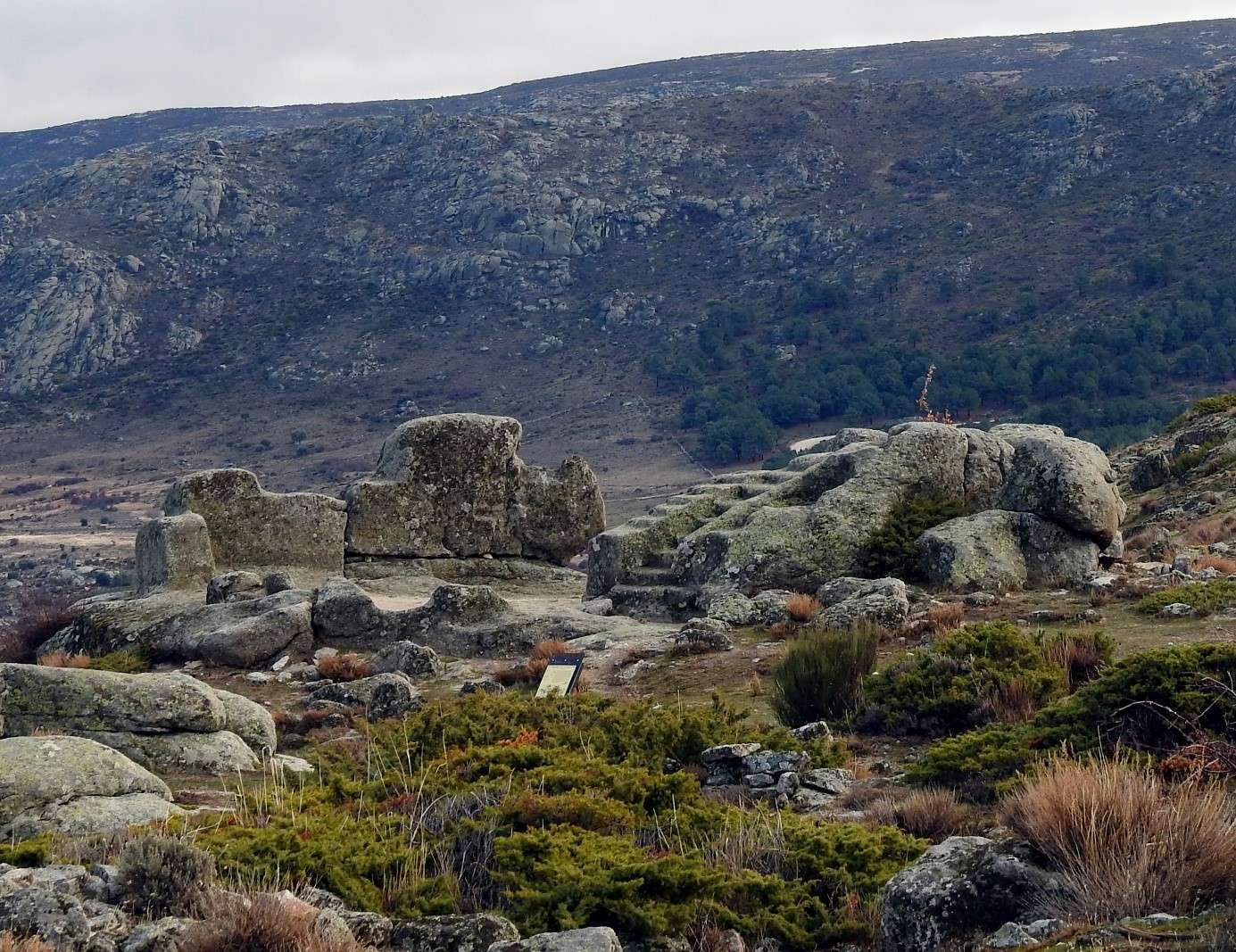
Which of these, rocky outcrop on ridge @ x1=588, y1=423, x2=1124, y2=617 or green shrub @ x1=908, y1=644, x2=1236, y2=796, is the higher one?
green shrub @ x1=908, y1=644, x2=1236, y2=796

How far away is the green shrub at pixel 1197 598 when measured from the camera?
12945 mm

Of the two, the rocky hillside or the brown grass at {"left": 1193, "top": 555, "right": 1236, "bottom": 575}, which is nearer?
the brown grass at {"left": 1193, "top": 555, "right": 1236, "bottom": 575}

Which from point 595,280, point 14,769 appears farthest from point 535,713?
point 595,280

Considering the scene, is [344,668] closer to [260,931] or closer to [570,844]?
[570,844]

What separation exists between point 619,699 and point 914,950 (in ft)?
22.1

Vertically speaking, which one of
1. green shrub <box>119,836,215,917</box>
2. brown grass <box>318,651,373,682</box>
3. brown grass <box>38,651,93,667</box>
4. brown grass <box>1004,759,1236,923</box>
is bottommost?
brown grass <box>318,651,373,682</box>

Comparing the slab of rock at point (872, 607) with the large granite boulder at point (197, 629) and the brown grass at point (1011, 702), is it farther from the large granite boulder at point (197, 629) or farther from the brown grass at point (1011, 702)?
the large granite boulder at point (197, 629)

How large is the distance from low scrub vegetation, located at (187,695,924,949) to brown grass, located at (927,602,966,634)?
175 inches

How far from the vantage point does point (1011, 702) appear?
10023mm

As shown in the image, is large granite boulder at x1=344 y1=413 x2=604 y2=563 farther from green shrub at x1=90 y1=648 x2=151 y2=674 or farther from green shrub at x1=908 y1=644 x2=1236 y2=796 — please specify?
green shrub at x1=908 y1=644 x2=1236 y2=796

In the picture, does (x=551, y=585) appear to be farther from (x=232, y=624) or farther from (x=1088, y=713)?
(x=1088, y=713)

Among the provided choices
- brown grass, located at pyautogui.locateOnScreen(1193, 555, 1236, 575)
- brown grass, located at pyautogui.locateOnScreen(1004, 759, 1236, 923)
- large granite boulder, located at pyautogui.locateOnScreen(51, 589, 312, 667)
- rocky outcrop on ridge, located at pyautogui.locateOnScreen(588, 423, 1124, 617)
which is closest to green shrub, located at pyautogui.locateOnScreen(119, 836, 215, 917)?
brown grass, located at pyautogui.locateOnScreen(1004, 759, 1236, 923)

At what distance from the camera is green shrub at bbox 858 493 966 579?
1664 centimetres

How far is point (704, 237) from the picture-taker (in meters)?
97.2
